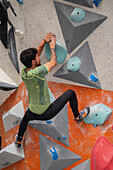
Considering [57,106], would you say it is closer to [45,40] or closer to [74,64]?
[74,64]

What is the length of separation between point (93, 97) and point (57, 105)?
45cm

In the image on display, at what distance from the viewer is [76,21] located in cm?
253

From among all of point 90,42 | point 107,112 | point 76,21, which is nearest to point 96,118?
point 107,112

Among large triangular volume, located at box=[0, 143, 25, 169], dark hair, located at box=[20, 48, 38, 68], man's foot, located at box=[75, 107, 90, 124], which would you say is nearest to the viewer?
dark hair, located at box=[20, 48, 38, 68]

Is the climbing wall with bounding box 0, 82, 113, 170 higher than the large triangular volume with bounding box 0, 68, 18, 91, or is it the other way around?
the large triangular volume with bounding box 0, 68, 18, 91

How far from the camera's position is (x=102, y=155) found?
2393 millimetres

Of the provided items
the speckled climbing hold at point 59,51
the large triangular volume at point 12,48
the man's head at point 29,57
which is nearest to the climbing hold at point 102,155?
the speckled climbing hold at point 59,51

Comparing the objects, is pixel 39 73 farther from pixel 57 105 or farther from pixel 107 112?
pixel 107 112

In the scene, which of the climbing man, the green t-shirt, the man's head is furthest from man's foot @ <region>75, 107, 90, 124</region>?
the man's head

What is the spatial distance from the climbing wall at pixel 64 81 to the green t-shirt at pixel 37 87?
1.43 feet

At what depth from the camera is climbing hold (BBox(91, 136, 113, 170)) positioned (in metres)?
2.33

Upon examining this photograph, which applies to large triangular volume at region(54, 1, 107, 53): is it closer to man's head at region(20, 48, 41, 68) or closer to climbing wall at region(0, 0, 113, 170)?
climbing wall at region(0, 0, 113, 170)

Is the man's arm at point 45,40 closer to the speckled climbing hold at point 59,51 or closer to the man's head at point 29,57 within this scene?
the speckled climbing hold at point 59,51

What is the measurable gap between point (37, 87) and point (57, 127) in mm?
675
